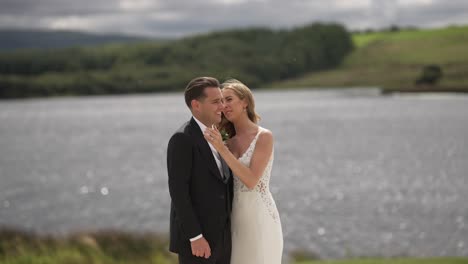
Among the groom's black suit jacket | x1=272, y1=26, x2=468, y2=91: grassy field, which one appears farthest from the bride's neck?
x1=272, y1=26, x2=468, y2=91: grassy field

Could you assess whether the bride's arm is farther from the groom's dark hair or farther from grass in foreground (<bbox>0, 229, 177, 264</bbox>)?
grass in foreground (<bbox>0, 229, 177, 264</bbox>)

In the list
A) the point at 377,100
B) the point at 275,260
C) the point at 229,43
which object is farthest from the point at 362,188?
the point at 229,43

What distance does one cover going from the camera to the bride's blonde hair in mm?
5695

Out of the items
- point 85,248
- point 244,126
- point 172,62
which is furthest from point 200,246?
point 172,62

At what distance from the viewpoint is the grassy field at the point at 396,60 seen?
503ft

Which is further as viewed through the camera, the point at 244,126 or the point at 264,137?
the point at 244,126

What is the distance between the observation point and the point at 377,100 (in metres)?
140

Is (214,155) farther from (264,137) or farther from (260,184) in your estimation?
(260,184)

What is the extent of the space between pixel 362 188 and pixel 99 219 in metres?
13.9

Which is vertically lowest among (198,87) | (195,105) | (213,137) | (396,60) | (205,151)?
(396,60)

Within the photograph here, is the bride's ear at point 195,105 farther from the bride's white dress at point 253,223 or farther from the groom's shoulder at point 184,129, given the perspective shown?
the bride's white dress at point 253,223

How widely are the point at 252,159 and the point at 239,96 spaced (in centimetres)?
50

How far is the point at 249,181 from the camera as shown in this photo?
5.58m

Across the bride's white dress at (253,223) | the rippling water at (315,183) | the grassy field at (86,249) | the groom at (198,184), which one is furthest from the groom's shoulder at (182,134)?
the rippling water at (315,183)
